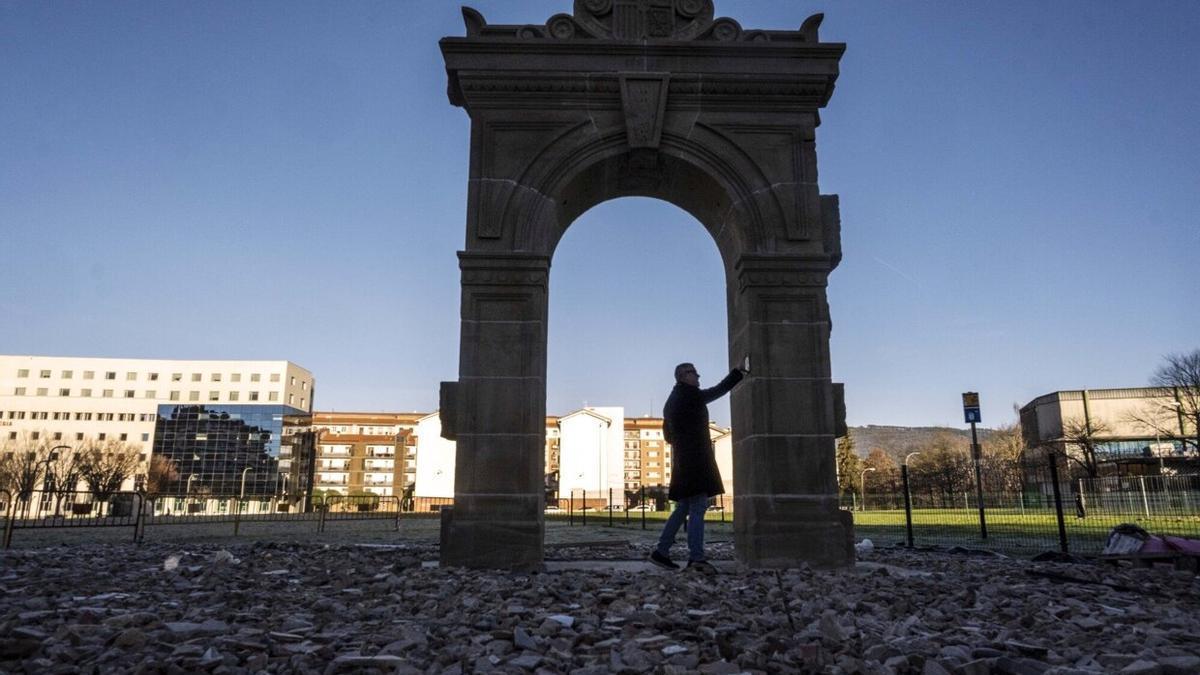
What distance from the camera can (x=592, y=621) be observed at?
468cm

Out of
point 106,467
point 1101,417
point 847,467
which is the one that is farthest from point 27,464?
point 1101,417

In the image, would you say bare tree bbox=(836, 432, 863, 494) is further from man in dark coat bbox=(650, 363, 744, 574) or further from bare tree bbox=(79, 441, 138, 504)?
man in dark coat bbox=(650, 363, 744, 574)

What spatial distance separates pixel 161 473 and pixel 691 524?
106m

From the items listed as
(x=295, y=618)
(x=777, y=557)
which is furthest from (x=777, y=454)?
(x=295, y=618)

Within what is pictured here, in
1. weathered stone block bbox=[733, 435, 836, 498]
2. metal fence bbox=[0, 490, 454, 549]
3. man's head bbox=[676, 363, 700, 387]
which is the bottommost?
metal fence bbox=[0, 490, 454, 549]

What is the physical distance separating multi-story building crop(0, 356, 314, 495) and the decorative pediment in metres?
106

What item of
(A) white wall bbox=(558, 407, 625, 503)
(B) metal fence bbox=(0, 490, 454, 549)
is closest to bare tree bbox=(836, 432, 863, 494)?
(A) white wall bbox=(558, 407, 625, 503)

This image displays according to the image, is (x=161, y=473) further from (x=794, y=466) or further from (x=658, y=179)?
(x=794, y=466)

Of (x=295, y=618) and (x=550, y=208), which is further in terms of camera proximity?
(x=550, y=208)

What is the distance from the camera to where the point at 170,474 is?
99.1 metres

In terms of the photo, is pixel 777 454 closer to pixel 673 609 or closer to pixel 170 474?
pixel 673 609

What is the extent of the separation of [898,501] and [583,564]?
26.4 m

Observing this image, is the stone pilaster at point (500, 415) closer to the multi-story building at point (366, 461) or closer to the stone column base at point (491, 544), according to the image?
the stone column base at point (491, 544)

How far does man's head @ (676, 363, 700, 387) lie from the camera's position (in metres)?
7.93
